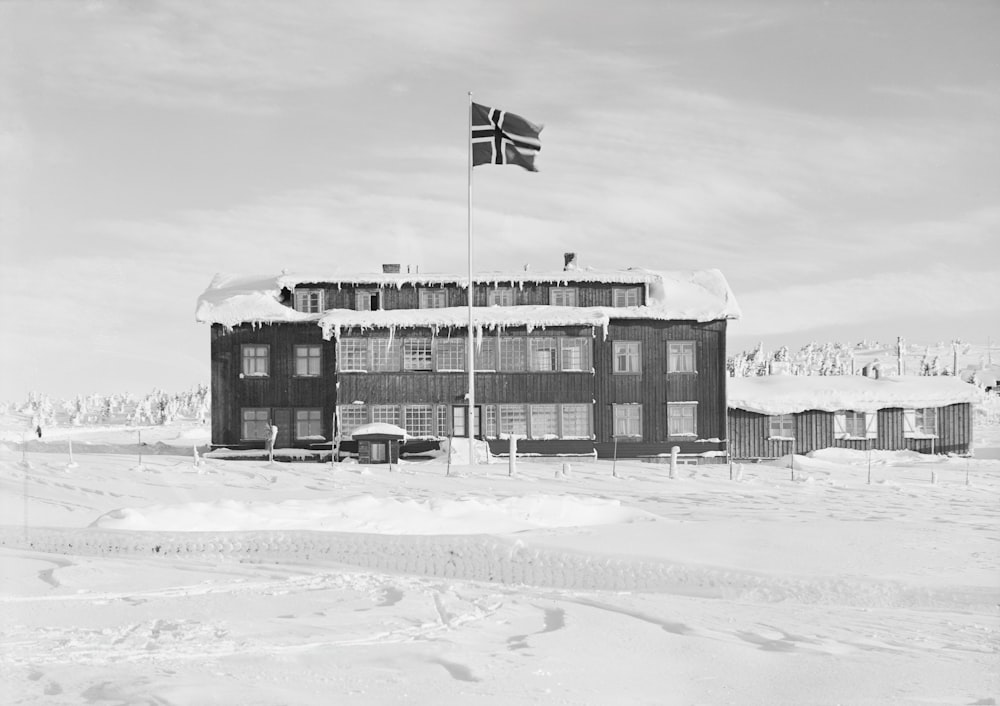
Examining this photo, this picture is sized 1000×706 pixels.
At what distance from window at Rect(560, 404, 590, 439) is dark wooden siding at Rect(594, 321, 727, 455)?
40 centimetres

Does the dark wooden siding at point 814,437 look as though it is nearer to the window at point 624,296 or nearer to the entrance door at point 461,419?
the window at point 624,296

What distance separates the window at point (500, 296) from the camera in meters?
39.6

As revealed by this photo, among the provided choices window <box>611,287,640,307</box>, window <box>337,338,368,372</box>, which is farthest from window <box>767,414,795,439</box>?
window <box>337,338,368,372</box>

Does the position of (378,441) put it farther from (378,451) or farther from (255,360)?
(255,360)

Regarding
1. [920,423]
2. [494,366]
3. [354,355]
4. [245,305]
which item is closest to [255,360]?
[245,305]

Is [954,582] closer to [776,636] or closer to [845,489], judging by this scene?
[776,636]

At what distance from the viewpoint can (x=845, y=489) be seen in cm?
2508

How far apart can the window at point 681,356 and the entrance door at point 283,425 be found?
48.5 ft

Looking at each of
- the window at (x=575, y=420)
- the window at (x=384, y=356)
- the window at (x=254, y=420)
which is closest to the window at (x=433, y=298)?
the window at (x=384, y=356)

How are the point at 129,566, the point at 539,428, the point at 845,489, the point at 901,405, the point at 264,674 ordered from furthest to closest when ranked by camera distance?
the point at 901,405, the point at 539,428, the point at 845,489, the point at 129,566, the point at 264,674

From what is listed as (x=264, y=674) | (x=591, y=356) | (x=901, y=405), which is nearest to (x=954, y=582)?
(x=264, y=674)

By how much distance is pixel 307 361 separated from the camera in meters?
39.6

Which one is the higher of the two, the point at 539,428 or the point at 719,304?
the point at 719,304

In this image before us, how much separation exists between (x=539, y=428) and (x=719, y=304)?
8268 mm
